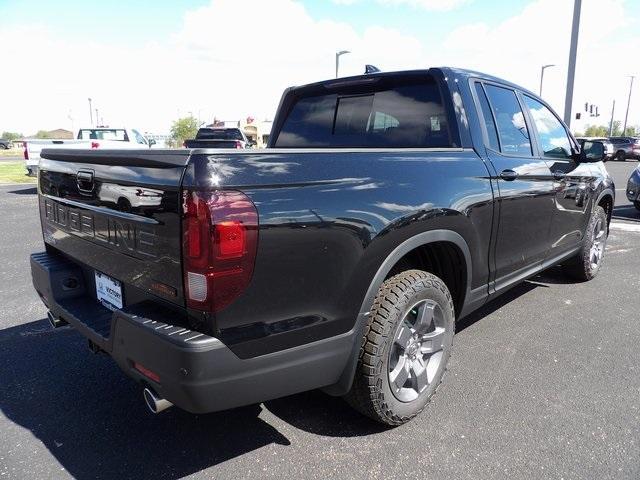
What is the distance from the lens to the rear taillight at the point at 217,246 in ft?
5.62

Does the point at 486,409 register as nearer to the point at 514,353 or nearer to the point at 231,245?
the point at 514,353

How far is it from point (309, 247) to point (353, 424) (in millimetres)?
1198

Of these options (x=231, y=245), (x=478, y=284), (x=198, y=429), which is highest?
(x=231, y=245)

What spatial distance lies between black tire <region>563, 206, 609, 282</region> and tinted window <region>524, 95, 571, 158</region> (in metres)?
0.98

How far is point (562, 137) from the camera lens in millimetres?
4309

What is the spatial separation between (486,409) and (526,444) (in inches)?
13.0

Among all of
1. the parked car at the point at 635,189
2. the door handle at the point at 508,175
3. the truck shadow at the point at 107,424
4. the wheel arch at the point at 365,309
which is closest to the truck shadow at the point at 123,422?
the truck shadow at the point at 107,424

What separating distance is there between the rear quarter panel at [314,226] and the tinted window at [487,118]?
2.99 feet

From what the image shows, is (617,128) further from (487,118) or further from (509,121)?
(487,118)

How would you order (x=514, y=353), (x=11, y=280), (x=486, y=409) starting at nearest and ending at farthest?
(x=486, y=409)
(x=514, y=353)
(x=11, y=280)

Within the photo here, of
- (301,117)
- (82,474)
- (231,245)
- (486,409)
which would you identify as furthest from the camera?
(301,117)

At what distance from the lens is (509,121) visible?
348cm

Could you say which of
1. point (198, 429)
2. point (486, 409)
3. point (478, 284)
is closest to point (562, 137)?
point (478, 284)

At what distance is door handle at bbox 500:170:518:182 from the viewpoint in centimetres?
310
